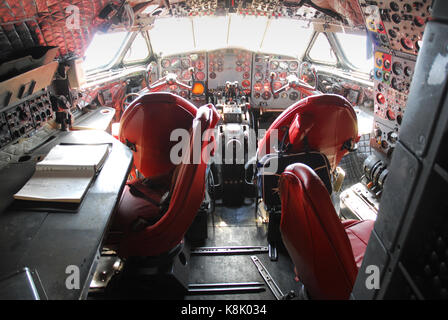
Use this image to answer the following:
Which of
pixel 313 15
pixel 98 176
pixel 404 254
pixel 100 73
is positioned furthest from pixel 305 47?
pixel 404 254

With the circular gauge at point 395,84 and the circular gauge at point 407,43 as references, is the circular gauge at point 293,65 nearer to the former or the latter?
the circular gauge at point 395,84

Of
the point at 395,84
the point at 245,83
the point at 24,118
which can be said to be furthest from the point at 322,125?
the point at 245,83

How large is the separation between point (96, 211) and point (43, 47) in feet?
5.05

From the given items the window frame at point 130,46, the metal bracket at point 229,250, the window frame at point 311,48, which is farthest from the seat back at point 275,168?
the window frame at point 130,46

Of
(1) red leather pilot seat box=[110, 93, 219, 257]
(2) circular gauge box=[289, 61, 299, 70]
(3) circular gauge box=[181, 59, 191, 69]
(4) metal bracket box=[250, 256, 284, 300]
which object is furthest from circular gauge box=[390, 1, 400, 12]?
(3) circular gauge box=[181, 59, 191, 69]

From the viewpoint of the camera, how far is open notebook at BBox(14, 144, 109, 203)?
154cm

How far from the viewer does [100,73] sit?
427 cm

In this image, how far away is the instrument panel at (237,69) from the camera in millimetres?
5328

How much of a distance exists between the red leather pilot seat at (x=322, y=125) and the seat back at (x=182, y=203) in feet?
3.05

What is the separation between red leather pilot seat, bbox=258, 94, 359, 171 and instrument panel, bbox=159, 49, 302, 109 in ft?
9.22

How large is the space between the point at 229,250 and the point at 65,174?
1.55m

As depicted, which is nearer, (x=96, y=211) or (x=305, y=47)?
(x=96, y=211)

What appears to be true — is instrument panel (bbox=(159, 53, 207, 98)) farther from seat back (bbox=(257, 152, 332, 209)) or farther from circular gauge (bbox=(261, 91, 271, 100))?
seat back (bbox=(257, 152, 332, 209))

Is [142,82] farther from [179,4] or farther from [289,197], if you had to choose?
[289,197]
